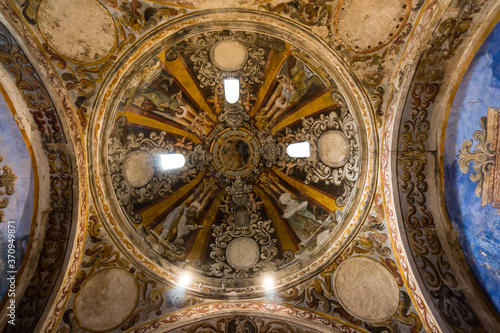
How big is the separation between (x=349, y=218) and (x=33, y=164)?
7.14m

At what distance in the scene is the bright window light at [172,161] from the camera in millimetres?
8133

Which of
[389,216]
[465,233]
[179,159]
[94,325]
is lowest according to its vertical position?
[94,325]

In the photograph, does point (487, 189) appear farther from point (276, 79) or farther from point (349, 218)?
point (276, 79)

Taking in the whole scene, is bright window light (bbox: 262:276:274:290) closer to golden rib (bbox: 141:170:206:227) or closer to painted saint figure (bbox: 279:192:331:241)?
painted saint figure (bbox: 279:192:331:241)

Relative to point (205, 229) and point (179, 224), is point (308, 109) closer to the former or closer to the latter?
point (205, 229)

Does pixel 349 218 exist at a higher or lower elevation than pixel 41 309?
higher

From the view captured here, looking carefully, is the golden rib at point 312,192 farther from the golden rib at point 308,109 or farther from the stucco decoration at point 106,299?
the stucco decoration at point 106,299

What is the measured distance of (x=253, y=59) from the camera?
7566mm

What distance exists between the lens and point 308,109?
7.85m

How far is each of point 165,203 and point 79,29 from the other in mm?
4453

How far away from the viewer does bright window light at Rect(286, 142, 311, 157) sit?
8.05m

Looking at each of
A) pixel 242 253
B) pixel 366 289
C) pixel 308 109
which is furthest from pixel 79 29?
pixel 366 289

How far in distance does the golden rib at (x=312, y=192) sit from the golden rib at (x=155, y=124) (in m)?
2.53

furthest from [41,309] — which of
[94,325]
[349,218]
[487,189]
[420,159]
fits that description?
[487,189]
